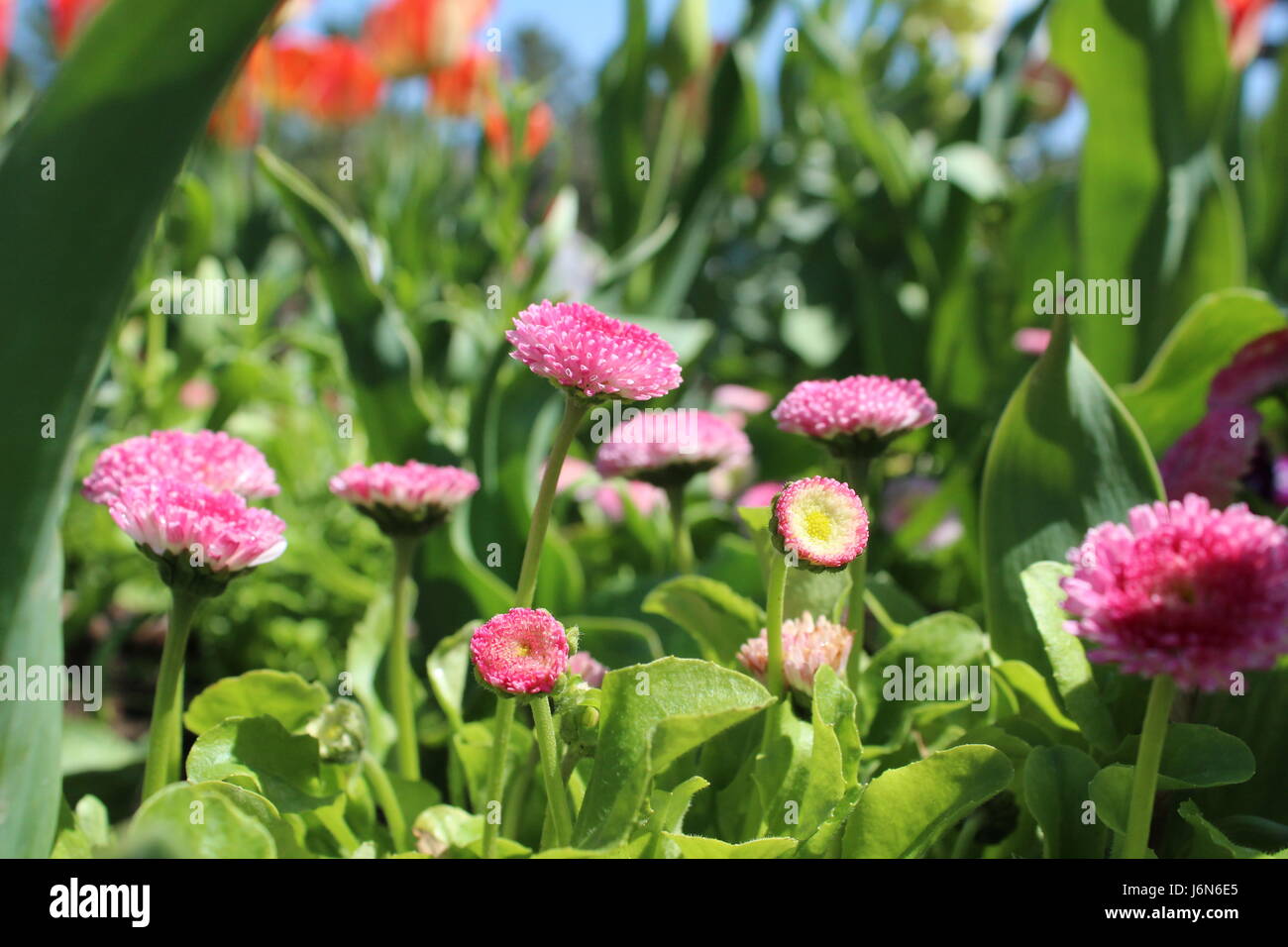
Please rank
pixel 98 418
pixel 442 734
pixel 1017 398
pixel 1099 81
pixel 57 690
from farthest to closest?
pixel 98 418 < pixel 1099 81 < pixel 442 734 < pixel 1017 398 < pixel 57 690

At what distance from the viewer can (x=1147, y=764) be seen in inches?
17.8

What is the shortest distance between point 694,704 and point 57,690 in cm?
34

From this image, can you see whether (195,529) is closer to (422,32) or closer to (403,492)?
(403,492)

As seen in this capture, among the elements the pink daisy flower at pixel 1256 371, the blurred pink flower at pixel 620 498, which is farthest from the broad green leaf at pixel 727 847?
the blurred pink flower at pixel 620 498

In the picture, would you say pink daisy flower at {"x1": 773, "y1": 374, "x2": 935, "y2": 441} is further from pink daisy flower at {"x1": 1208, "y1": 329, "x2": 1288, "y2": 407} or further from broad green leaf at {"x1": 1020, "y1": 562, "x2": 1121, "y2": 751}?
pink daisy flower at {"x1": 1208, "y1": 329, "x2": 1288, "y2": 407}

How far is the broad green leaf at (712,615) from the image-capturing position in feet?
2.18

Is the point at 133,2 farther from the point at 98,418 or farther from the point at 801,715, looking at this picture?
the point at 98,418

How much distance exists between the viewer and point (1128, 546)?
0.40m

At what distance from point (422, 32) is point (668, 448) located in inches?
61.2

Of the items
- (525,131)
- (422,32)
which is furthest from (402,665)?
(422,32)

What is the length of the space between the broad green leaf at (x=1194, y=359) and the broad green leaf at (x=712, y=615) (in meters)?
0.40

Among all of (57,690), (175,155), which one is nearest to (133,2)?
(175,155)

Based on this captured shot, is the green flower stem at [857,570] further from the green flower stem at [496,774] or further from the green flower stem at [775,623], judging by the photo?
the green flower stem at [496,774]
